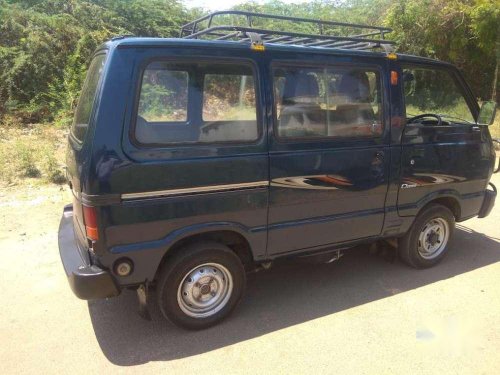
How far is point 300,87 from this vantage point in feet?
11.4

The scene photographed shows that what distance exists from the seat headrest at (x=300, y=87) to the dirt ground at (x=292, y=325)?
1.71m

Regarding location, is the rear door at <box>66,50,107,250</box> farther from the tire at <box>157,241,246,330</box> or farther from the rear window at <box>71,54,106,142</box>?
the tire at <box>157,241,246,330</box>

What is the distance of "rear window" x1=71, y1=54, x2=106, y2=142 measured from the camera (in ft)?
9.92

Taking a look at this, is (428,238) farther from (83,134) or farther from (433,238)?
(83,134)

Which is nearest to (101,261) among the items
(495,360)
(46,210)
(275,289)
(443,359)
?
(275,289)

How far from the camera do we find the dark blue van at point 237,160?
2869 mm

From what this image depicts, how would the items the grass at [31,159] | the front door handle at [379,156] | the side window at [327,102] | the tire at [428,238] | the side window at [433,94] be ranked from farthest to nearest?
the grass at [31,159] → the tire at [428,238] → the side window at [433,94] → the front door handle at [379,156] → the side window at [327,102]

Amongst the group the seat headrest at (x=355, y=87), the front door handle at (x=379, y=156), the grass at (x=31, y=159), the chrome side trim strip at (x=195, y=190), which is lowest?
the grass at (x=31, y=159)

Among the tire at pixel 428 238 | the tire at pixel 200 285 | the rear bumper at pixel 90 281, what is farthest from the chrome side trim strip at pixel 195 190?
the tire at pixel 428 238

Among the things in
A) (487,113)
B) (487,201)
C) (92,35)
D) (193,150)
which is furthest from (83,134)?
(92,35)

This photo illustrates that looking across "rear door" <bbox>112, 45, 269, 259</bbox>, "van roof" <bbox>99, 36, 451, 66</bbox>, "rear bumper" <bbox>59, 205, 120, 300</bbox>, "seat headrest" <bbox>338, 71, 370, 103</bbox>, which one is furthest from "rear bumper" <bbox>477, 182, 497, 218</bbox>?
"rear bumper" <bbox>59, 205, 120, 300</bbox>

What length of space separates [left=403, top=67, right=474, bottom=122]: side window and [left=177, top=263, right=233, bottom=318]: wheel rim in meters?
2.18

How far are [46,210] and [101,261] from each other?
3.34m

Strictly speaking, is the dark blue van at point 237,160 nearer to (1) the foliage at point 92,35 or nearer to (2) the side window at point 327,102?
(2) the side window at point 327,102
